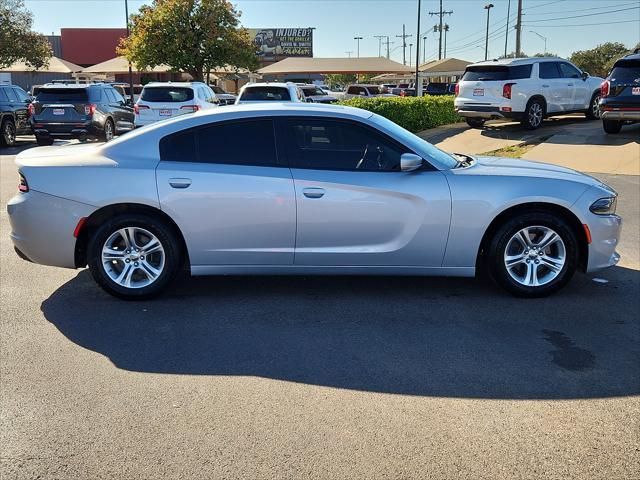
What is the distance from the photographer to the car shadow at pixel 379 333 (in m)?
4.04

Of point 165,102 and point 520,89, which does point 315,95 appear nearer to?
point 165,102

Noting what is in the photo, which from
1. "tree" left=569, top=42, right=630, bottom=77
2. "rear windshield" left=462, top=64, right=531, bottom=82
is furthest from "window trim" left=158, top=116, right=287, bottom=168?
"tree" left=569, top=42, right=630, bottom=77

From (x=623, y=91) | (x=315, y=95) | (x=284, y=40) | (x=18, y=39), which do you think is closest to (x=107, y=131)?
(x=315, y=95)

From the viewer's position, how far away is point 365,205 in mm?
5230

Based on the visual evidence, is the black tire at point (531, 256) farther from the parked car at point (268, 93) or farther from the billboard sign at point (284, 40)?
the billboard sign at point (284, 40)

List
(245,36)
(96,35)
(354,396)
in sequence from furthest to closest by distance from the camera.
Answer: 1. (96,35)
2. (245,36)
3. (354,396)

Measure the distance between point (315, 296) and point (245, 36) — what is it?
30529 millimetres

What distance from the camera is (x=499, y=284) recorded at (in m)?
5.54

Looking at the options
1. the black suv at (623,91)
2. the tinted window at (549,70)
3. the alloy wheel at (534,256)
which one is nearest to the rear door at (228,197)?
the alloy wheel at (534,256)

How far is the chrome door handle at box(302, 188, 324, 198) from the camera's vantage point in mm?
5203

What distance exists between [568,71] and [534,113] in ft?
5.65

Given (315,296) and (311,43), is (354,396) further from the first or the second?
(311,43)

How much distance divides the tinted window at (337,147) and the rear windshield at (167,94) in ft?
43.6

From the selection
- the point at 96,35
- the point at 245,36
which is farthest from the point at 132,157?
the point at 96,35
